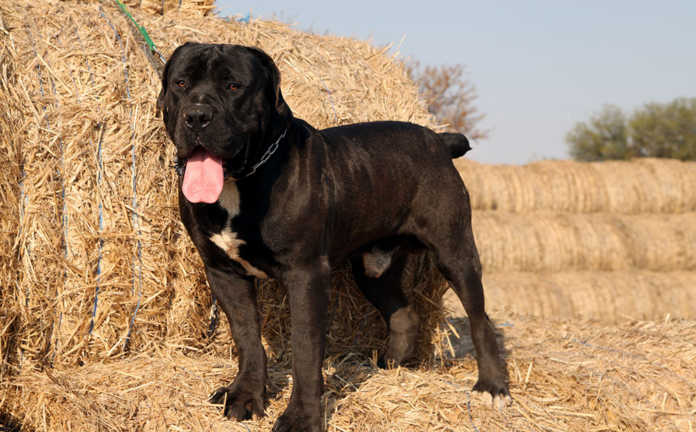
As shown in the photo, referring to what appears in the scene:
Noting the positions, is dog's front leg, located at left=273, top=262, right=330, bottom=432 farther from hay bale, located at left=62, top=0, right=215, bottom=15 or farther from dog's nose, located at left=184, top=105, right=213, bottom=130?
hay bale, located at left=62, top=0, right=215, bottom=15

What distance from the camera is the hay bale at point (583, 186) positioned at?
33.1ft

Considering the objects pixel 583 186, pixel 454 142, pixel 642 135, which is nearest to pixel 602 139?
pixel 642 135

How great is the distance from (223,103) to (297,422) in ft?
4.70

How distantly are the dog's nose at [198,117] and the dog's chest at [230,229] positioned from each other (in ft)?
1.23

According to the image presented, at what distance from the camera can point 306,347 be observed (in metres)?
3.27

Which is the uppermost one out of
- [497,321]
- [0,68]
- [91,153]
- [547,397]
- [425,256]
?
[0,68]

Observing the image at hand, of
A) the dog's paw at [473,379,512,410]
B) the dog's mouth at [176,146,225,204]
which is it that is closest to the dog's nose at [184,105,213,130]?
the dog's mouth at [176,146,225,204]

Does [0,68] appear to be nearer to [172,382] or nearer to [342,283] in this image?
[172,382]

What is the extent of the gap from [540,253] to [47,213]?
7228mm

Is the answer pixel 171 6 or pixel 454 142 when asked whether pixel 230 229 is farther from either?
pixel 171 6

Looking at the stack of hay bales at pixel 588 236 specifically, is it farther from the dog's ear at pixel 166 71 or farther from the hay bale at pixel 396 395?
the dog's ear at pixel 166 71

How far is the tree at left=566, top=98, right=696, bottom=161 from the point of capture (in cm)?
1764

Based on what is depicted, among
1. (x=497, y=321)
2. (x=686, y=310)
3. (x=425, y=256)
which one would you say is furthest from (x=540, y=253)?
(x=425, y=256)

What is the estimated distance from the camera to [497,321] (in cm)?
676
